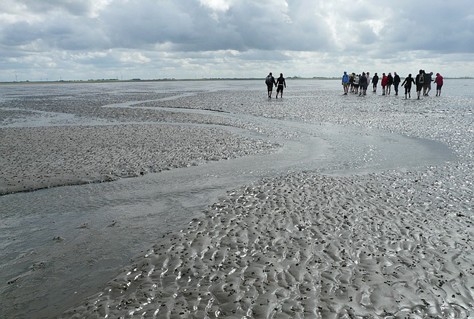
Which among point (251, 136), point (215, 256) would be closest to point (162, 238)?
point (215, 256)

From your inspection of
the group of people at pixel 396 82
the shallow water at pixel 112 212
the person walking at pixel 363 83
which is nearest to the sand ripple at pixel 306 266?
the shallow water at pixel 112 212

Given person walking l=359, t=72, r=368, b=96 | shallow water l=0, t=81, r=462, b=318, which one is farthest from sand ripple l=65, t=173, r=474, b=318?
person walking l=359, t=72, r=368, b=96

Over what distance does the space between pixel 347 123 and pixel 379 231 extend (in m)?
18.2

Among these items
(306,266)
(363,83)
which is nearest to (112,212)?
(306,266)

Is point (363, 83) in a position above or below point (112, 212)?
above

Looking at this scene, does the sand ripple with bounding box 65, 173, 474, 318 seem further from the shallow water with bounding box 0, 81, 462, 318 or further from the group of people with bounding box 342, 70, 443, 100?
the group of people with bounding box 342, 70, 443, 100

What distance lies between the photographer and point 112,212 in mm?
10258

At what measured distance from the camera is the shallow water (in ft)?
22.2

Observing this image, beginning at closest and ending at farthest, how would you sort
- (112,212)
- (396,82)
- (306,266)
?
(306,266) < (112,212) < (396,82)

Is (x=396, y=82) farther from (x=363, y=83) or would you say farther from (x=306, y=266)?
(x=306, y=266)

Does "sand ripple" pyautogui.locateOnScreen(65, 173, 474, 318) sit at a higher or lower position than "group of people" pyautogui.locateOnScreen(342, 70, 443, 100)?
lower

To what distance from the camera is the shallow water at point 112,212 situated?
22.2 ft

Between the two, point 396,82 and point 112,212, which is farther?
point 396,82

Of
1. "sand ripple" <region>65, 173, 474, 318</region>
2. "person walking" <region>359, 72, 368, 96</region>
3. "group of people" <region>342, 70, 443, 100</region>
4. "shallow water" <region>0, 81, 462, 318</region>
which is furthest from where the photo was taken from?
"person walking" <region>359, 72, 368, 96</region>
